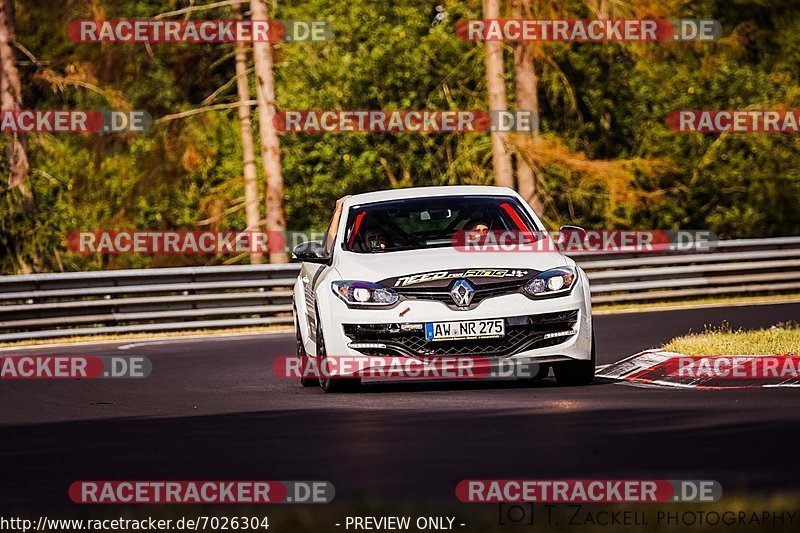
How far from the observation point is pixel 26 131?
40.1 m

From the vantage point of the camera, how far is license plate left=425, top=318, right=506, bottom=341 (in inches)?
512

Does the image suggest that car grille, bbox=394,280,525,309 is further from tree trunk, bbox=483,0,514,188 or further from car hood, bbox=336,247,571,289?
tree trunk, bbox=483,0,514,188

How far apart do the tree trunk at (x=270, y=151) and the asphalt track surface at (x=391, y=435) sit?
16814 millimetres

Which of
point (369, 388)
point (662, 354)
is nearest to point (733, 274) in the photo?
point (662, 354)

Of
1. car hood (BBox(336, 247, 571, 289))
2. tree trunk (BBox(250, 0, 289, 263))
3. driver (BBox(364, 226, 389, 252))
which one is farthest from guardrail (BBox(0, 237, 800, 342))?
car hood (BBox(336, 247, 571, 289))

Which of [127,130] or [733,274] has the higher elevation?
[127,130]

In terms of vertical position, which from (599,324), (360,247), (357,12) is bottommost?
(599,324)

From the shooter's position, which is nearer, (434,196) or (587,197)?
(434,196)

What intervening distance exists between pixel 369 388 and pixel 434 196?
1704 mm

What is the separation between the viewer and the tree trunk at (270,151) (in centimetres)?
3250

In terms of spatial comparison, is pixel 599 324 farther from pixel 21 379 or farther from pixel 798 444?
pixel 798 444

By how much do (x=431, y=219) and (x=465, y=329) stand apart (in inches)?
74.1

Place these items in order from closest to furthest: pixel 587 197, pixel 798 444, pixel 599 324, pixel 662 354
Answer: pixel 798 444
pixel 662 354
pixel 599 324
pixel 587 197

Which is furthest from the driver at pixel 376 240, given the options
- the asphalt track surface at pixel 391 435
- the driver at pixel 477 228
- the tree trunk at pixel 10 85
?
the tree trunk at pixel 10 85
